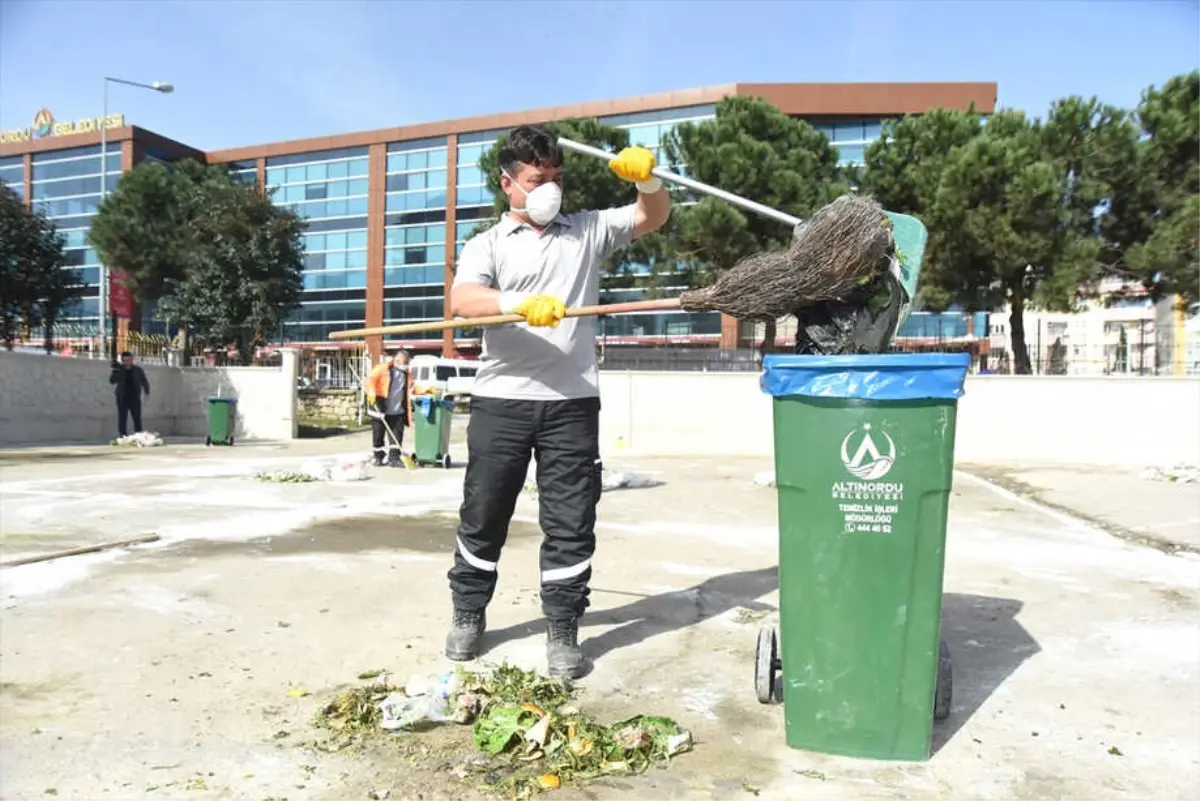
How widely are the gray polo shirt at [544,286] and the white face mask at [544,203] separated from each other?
8 centimetres

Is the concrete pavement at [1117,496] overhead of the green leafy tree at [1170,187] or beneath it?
beneath

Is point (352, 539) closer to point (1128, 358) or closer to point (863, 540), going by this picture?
point (863, 540)

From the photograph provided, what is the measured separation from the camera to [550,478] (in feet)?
9.45

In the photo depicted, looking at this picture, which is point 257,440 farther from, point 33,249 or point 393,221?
point 393,221

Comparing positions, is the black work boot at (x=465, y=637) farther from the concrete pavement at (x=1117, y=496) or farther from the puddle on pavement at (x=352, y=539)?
the concrete pavement at (x=1117, y=496)

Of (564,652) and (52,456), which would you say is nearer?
(564,652)

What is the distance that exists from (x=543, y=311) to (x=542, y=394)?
1.38 ft

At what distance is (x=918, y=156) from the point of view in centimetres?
1675

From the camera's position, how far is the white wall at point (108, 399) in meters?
13.5

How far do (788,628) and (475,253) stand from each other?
1.66 metres

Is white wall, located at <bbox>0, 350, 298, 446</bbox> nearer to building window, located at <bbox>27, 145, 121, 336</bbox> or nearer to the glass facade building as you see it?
the glass facade building

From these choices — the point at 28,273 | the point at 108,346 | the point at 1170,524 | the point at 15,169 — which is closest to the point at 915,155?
the point at 1170,524

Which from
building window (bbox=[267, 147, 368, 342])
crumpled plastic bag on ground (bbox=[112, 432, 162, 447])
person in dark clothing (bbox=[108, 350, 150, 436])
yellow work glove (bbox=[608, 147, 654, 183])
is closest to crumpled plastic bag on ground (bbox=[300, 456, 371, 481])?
crumpled plastic bag on ground (bbox=[112, 432, 162, 447])

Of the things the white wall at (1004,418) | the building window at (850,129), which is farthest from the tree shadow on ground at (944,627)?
the building window at (850,129)
